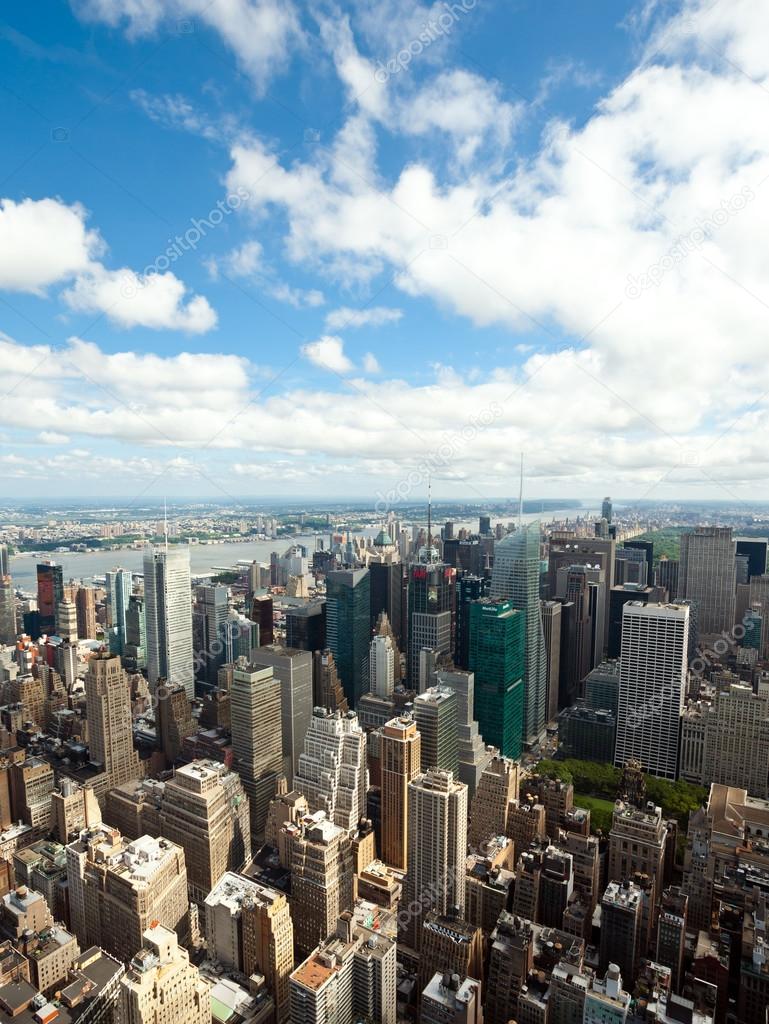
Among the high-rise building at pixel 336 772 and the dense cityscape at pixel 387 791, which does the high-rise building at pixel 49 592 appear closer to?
the dense cityscape at pixel 387 791

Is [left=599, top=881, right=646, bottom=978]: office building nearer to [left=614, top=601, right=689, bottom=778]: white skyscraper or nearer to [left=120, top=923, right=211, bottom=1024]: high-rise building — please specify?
[left=120, top=923, right=211, bottom=1024]: high-rise building

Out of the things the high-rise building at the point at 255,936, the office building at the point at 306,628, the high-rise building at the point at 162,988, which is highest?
the office building at the point at 306,628

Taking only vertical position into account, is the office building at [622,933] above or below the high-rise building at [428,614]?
below

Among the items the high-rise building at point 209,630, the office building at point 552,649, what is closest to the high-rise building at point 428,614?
the office building at point 552,649

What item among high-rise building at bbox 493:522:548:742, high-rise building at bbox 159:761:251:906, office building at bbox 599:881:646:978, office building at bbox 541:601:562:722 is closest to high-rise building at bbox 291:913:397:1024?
office building at bbox 599:881:646:978

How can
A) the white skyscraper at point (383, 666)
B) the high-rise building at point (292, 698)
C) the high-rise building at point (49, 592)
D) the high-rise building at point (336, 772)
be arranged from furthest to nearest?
the high-rise building at point (49, 592), the white skyscraper at point (383, 666), the high-rise building at point (292, 698), the high-rise building at point (336, 772)
